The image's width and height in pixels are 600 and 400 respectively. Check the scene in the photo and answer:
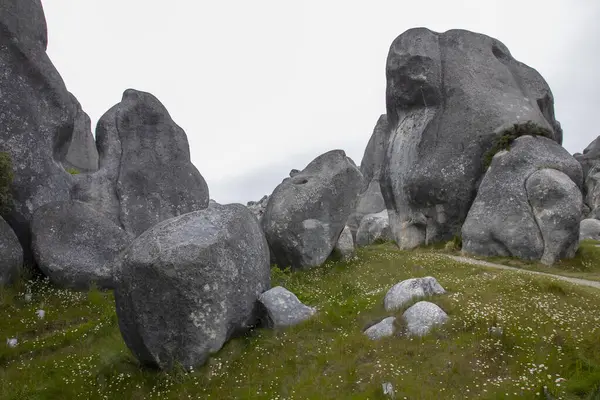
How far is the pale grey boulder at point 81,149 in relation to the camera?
45.7 m

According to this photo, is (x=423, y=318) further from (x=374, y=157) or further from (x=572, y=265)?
(x=374, y=157)

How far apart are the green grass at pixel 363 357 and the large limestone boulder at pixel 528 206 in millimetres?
7722

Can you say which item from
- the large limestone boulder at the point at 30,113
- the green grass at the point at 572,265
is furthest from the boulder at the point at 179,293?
the green grass at the point at 572,265

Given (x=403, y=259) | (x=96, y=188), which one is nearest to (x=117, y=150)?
(x=96, y=188)

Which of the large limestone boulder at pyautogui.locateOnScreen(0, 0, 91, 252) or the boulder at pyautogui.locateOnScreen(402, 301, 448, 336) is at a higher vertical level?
the large limestone boulder at pyautogui.locateOnScreen(0, 0, 91, 252)

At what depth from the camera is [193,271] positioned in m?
11.6

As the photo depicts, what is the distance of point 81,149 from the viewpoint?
4666 cm

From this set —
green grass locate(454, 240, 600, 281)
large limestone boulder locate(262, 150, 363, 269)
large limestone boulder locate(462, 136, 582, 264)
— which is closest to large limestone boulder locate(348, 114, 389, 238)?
large limestone boulder locate(462, 136, 582, 264)

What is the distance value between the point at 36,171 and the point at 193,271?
40.8ft

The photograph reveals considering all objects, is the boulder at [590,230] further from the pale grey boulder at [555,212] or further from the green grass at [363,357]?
the green grass at [363,357]

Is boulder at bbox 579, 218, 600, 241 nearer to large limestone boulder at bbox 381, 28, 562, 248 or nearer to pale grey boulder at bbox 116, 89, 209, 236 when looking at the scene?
large limestone boulder at bbox 381, 28, 562, 248

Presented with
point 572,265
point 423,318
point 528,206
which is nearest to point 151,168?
point 423,318

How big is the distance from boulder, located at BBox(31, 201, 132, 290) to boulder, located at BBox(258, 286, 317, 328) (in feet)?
24.5

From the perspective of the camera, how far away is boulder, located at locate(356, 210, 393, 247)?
38.2 m
